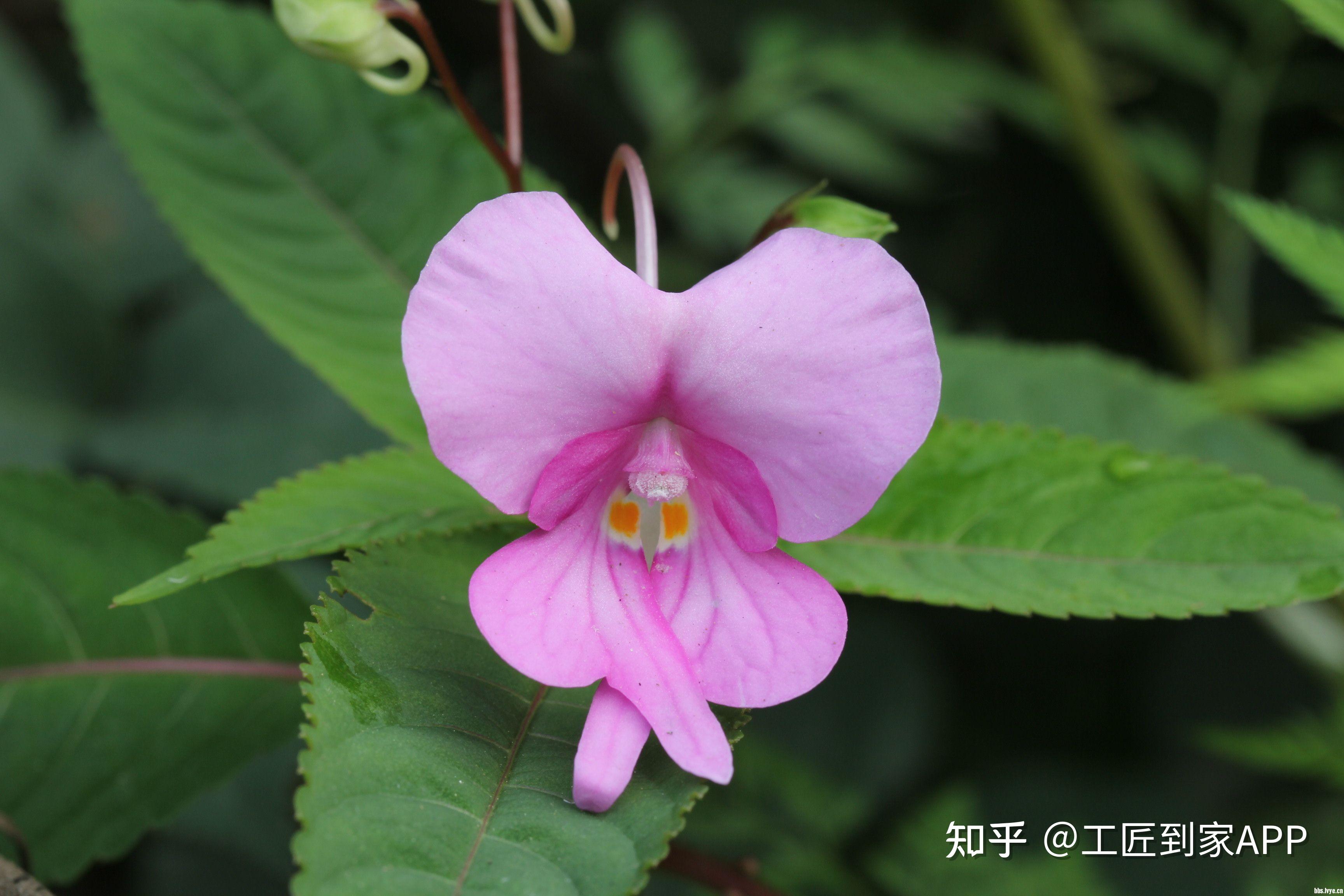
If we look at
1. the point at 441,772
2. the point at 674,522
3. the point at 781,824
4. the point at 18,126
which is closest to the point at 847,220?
the point at 674,522

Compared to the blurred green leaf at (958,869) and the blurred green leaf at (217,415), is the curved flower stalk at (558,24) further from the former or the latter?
the blurred green leaf at (958,869)

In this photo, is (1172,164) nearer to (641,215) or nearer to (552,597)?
(641,215)

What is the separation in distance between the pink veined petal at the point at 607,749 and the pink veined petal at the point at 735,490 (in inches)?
5.9

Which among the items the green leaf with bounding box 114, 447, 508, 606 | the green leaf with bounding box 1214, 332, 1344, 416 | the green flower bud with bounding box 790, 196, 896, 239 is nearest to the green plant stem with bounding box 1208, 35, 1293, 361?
the green leaf with bounding box 1214, 332, 1344, 416

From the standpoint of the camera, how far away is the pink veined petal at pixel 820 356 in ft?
2.17

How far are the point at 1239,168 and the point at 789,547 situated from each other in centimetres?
162

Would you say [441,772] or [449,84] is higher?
[449,84]

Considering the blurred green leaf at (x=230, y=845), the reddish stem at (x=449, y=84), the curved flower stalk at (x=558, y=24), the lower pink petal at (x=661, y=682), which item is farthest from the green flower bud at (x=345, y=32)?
the blurred green leaf at (x=230, y=845)

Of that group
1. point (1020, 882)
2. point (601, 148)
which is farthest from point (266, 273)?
point (1020, 882)

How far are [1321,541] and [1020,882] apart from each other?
87 cm

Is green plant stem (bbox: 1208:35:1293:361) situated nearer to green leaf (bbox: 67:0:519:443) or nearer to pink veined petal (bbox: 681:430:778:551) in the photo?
green leaf (bbox: 67:0:519:443)

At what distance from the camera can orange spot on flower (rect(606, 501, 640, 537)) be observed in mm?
792

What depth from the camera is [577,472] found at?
0.74 m

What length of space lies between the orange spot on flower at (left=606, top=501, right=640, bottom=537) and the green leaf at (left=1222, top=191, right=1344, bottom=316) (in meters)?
0.65
